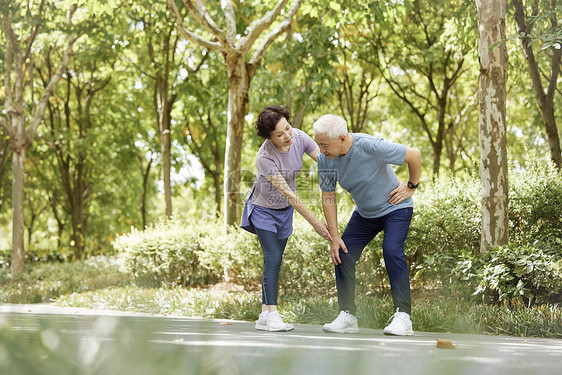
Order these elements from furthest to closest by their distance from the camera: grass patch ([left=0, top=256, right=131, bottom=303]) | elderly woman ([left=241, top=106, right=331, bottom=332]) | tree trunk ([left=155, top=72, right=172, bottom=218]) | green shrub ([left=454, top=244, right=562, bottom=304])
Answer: tree trunk ([left=155, top=72, right=172, bottom=218]), grass patch ([left=0, top=256, right=131, bottom=303]), green shrub ([left=454, top=244, right=562, bottom=304]), elderly woman ([left=241, top=106, right=331, bottom=332])

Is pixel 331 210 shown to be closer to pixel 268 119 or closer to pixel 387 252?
pixel 387 252

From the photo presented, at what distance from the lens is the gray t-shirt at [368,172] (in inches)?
178

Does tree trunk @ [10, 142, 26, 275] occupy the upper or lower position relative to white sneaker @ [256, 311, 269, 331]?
upper

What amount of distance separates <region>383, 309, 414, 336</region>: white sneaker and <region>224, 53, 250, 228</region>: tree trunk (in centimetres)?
610

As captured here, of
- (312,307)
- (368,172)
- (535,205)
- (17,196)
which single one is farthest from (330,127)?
(17,196)

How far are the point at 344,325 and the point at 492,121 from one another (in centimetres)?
337

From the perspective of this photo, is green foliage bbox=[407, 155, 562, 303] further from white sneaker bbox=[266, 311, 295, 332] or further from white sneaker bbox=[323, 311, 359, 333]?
white sneaker bbox=[266, 311, 295, 332]

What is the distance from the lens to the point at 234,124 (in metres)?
10.4

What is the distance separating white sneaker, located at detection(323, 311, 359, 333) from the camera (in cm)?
473

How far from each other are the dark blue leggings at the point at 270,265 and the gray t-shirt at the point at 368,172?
0.76 meters

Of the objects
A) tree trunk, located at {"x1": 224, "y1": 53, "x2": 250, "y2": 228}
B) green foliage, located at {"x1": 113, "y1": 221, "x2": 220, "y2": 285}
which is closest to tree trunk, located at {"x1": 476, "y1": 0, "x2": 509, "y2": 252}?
tree trunk, located at {"x1": 224, "y1": 53, "x2": 250, "y2": 228}

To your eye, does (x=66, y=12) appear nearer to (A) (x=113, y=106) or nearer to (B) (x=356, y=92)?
(A) (x=113, y=106)

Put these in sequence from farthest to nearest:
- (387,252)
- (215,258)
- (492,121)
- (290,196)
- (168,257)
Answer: (168,257)
(215,258)
(492,121)
(290,196)
(387,252)

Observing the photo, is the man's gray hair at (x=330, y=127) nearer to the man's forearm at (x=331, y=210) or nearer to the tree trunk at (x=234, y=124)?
the man's forearm at (x=331, y=210)
